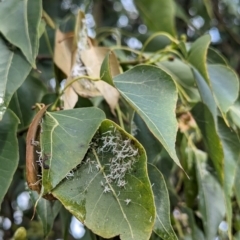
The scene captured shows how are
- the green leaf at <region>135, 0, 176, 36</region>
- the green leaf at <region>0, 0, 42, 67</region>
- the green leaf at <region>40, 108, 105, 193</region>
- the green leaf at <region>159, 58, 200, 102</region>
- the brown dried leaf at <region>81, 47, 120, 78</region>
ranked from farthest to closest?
1. the green leaf at <region>135, 0, 176, 36</region>
2. the green leaf at <region>159, 58, 200, 102</region>
3. the brown dried leaf at <region>81, 47, 120, 78</region>
4. the green leaf at <region>0, 0, 42, 67</region>
5. the green leaf at <region>40, 108, 105, 193</region>

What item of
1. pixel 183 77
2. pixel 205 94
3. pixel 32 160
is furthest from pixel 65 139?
pixel 183 77

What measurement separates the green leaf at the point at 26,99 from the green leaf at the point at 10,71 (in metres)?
0.15

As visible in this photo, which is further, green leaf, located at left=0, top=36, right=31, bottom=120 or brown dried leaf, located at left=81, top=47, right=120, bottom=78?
brown dried leaf, located at left=81, top=47, right=120, bottom=78

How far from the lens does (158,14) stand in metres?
1.13

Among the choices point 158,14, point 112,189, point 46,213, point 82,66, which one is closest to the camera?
point 112,189

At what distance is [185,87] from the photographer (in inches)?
35.7

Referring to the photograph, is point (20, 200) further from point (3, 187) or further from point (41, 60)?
point (3, 187)

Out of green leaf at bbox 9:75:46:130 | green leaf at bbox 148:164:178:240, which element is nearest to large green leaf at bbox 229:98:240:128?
green leaf at bbox 148:164:178:240

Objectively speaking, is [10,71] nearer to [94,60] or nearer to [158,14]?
[94,60]

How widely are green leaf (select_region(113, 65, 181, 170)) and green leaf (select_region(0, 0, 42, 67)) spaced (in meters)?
0.12

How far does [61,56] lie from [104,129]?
268mm

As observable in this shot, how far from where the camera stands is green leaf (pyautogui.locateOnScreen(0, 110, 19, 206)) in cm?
59

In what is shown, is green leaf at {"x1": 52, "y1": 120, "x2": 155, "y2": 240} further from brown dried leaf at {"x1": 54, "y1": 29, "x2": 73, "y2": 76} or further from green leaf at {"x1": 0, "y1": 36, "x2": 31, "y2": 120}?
brown dried leaf at {"x1": 54, "y1": 29, "x2": 73, "y2": 76}

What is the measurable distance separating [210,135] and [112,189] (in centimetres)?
22
